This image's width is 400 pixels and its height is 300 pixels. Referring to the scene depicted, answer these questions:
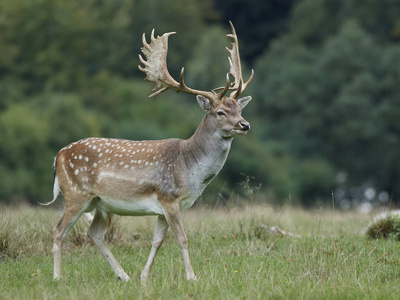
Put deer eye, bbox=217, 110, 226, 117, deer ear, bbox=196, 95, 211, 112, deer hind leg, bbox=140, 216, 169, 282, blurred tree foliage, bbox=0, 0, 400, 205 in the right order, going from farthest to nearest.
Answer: blurred tree foliage, bbox=0, 0, 400, 205 → deer ear, bbox=196, 95, 211, 112 → deer eye, bbox=217, 110, 226, 117 → deer hind leg, bbox=140, 216, 169, 282

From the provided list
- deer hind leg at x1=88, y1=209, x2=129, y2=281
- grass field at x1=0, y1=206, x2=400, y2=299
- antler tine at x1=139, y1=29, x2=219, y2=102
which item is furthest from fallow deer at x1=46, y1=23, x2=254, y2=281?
grass field at x1=0, y1=206, x2=400, y2=299

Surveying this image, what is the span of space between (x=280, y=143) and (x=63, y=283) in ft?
140

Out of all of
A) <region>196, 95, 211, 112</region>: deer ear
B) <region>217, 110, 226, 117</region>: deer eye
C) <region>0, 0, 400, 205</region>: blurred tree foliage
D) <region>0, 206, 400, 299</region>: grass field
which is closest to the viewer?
<region>0, 206, 400, 299</region>: grass field

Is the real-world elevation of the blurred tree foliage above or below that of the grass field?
below

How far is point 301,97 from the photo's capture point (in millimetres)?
49344

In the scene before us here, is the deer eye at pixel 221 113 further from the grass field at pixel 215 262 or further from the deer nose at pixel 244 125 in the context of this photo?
the grass field at pixel 215 262

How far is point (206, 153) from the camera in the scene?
31.4ft

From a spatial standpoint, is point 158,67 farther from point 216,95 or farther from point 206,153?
point 206,153

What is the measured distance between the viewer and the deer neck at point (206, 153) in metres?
9.52

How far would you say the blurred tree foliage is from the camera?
4366 cm

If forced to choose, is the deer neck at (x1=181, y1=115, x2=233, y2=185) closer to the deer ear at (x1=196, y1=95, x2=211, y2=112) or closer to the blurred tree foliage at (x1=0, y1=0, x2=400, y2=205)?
the deer ear at (x1=196, y1=95, x2=211, y2=112)

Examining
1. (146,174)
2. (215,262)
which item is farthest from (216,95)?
(215,262)

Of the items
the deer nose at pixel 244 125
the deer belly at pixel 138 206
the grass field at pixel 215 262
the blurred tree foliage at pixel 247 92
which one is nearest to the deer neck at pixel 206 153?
the deer nose at pixel 244 125

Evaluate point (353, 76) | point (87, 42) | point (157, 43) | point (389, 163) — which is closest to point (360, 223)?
point (157, 43)
